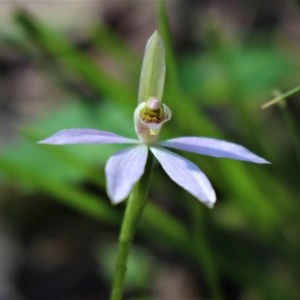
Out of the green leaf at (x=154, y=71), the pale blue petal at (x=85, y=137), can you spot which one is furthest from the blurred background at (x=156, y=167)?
the pale blue petal at (x=85, y=137)

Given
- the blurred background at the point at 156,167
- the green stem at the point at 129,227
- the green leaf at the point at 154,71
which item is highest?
the blurred background at the point at 156,167

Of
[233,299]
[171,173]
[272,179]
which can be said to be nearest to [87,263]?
[233,299]

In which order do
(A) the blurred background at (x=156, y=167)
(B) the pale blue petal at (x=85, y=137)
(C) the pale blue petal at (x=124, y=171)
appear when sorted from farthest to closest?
(A) the blurred background at (x=156, y=167) → (B) the pale blue petal at (x=85, y=137) → (C) the pale blue petal at (x=124, y=171)

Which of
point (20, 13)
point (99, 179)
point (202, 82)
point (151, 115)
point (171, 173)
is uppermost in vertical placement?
point (202, 82)

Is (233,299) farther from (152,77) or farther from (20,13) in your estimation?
(152,77)

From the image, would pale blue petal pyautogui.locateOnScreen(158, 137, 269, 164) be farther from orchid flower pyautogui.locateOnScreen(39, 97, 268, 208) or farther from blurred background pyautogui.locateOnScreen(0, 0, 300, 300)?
blurred background pyautogui.locateOnScreen(0, 0, 300, 300)

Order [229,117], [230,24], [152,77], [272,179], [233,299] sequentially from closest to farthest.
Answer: [152,77] < [272,179] < [233,299] < [229,117] < [230,24]

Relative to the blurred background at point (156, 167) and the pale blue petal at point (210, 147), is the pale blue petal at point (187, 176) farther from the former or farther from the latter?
the blurred background at point (156, 167)
